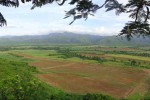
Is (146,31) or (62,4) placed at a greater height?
(62,4)

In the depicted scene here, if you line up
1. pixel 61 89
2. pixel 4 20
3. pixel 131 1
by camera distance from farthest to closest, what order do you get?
pixel 61 89 < pixel 131 1 < pixel 4 20

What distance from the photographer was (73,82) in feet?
198

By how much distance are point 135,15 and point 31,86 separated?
Result: 2333 centimetres

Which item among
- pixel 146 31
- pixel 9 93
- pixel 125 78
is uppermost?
pixel 146 31

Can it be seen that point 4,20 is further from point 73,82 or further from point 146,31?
point 73,82

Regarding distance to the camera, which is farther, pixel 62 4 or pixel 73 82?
pixel 73 82

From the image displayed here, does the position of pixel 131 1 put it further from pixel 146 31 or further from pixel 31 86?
pixel 31 86

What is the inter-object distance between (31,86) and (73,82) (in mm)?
29417

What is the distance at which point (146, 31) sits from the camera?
29.7ft

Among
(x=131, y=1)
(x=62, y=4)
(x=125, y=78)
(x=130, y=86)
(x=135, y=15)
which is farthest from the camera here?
(x=125, y=78)

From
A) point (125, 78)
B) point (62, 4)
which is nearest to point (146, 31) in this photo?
point (62, 4)

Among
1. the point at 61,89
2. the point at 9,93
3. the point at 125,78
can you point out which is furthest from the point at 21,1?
the point at 125,78

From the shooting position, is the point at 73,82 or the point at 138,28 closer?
the point at 138,28

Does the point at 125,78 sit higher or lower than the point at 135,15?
lower
